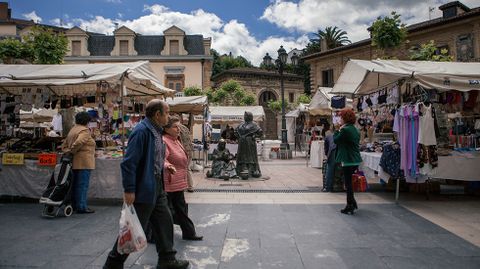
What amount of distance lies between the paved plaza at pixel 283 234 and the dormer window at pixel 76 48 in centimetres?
3125

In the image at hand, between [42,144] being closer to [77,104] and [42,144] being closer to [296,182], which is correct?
[77,104]

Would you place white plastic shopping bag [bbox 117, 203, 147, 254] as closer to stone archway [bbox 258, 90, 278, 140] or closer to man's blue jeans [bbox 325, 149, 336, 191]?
man's blue jeans [bbox 325, 149, 336, 191]

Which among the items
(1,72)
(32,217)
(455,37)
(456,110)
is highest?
(455,37)

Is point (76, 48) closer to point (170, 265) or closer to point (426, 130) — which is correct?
point (426, 130)

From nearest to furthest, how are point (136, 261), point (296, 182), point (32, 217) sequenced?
point (136, 261)
point (32, 217)
point (296, 182)

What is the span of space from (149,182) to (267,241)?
6.66 ft

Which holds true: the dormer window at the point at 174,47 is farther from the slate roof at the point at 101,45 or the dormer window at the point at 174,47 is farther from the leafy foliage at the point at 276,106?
the leafy foliage at the point at 276,106

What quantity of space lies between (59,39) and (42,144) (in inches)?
428

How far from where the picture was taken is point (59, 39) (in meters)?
16.8

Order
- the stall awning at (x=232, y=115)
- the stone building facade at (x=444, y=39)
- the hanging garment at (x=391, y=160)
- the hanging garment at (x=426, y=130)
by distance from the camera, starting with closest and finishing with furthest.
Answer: the hanging garment at (x=426, y=130) < the hanging garment at (x=391, y=160) < the stall awning at (x=232, y=115) < the stone building facade at (x=444, y=39)

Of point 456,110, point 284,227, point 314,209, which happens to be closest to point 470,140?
point 456,110

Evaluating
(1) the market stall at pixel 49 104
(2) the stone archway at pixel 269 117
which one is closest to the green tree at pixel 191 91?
(2) the stone archway at pixel 269 117

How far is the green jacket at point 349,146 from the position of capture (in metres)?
5.98

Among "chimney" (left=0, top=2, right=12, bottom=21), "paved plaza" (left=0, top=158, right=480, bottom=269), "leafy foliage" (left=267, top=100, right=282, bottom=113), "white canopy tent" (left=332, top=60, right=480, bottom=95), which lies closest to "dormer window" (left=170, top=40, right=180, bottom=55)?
"leafy foliage" (left=267, top=100, right=282, bottom=113)
